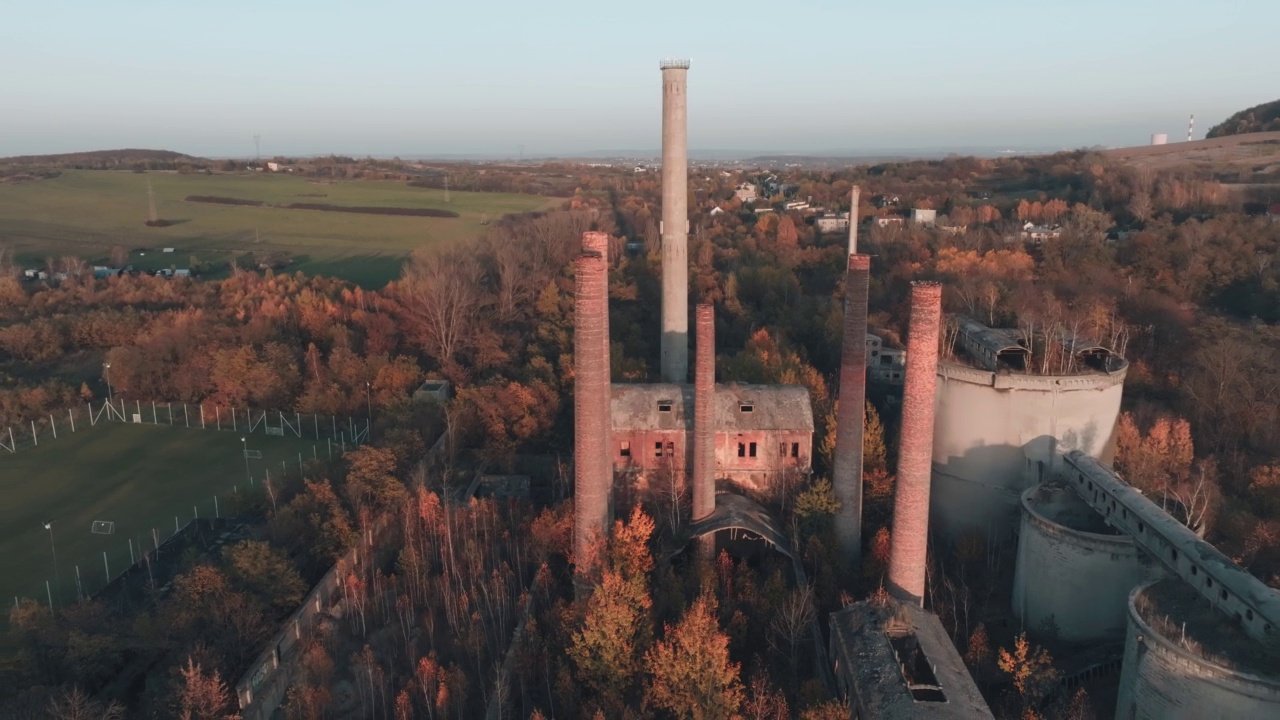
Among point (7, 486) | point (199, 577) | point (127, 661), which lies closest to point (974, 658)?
point (199, 577)

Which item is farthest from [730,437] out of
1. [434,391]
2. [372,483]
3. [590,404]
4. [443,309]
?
[443,309]

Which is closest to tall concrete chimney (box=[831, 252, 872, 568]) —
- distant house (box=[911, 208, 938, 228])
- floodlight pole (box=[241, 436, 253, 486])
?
floodlight pole (box=[241, 436, 253, 486])

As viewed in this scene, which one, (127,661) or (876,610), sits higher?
(876,610)

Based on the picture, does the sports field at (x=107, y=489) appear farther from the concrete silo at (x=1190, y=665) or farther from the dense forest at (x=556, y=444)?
the concrete silo at (x=1190, y=665)

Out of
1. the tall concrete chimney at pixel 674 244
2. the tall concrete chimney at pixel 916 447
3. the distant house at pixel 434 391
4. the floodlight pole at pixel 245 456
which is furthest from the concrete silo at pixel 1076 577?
the floodlight pole at pixel 245 456

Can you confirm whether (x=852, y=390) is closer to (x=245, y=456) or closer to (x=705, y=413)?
Result: (x=705, y=413)

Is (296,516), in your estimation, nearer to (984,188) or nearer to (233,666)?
(233,666)
